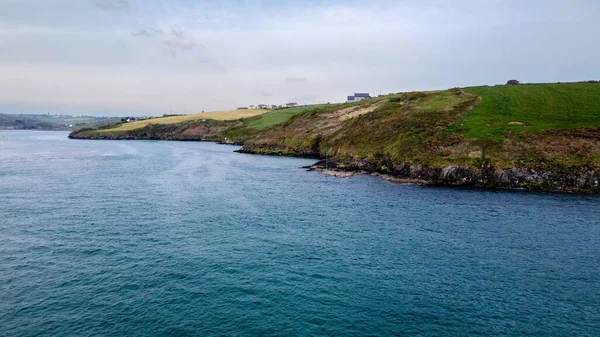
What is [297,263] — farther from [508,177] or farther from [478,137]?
[478,137]

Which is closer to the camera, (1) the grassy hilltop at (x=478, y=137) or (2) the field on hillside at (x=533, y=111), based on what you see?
(1) the grassy hilltop at (x=478, y=137)

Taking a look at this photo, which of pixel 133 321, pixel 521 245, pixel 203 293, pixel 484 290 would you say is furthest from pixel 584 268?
pixel 133 321

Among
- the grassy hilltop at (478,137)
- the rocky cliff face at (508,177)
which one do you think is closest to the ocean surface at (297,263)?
the rocky cliff face at (508,177)

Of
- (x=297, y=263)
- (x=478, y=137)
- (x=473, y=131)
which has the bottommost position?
(x=297, y=263)

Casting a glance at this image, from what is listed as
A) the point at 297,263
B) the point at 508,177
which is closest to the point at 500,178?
the point at 508,177

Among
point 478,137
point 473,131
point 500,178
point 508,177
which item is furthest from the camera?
point 473,131

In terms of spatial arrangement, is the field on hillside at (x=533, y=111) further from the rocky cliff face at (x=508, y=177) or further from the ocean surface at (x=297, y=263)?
the ocean surface at (x=297, y=263)

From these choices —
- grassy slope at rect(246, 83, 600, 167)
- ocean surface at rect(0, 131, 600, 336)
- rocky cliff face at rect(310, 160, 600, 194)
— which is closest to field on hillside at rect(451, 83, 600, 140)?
grassy slope at rect(246, 83, 600, 167)
